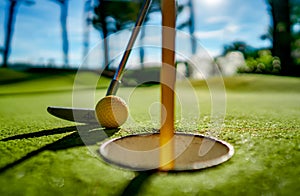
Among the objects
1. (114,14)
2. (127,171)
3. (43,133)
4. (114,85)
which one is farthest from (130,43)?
(114,14)

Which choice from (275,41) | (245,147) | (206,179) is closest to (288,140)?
(245,147)

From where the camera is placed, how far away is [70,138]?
103 inches

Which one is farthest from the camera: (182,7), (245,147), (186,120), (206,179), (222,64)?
(182,7)

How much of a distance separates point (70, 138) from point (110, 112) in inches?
20.0

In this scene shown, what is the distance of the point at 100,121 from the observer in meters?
3.05

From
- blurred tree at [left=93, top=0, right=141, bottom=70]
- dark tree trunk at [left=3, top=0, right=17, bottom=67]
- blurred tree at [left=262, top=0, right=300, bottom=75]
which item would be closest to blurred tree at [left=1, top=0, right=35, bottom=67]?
dark tree trunk at [left=3, top=0, right=17, bottom=67]

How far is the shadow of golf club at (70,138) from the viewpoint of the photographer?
2157 mm

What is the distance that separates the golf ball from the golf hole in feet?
1.81

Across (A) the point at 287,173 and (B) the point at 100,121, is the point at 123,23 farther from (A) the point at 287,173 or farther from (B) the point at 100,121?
(A) the point at 287,173

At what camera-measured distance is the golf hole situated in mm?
2221

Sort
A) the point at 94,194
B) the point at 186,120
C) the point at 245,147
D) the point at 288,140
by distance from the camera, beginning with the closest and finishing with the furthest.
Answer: the point at 94,194, the point at 245,147, the point at 288,140, the point at 186,120

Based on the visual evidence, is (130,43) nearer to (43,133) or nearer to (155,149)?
(155,149)

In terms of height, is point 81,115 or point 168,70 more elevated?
point 168,70

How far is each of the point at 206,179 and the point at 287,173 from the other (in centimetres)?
47
